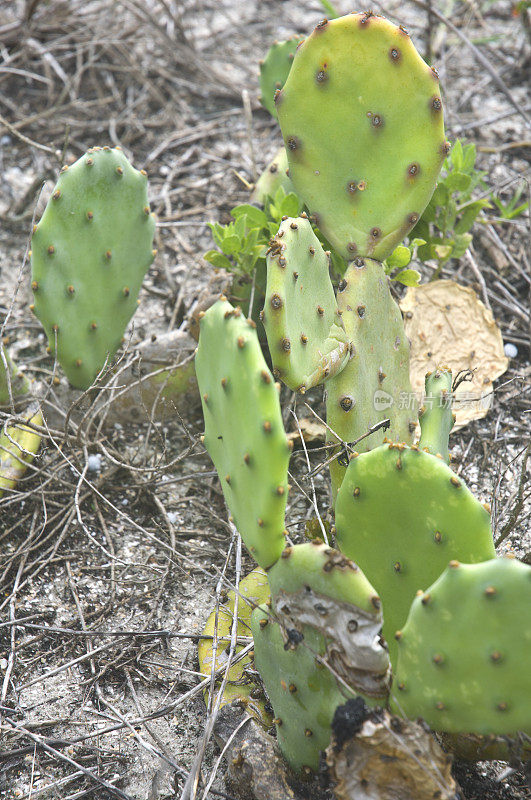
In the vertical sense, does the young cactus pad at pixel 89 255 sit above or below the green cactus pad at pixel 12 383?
above

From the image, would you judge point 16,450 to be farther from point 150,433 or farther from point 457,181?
point 457,181

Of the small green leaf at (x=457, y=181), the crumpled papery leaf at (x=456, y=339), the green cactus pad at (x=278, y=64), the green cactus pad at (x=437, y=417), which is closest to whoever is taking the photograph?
the green cactus pad at (x=437, y=417)

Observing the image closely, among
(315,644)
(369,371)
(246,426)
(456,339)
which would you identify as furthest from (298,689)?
(456,339)

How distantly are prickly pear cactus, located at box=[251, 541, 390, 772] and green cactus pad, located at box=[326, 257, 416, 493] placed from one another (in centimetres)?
45

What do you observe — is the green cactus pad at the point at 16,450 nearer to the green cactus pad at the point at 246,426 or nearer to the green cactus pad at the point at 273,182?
the green cactus pad at the point at 246,426

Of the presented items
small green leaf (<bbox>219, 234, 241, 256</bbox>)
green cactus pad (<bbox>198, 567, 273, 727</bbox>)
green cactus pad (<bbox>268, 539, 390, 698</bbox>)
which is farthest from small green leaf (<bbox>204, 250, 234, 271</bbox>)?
green cactus pad (<bbox>268, 539, 390, 698</bbox>)

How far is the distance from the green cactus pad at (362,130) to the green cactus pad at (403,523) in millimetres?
600

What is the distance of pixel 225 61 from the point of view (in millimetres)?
3252

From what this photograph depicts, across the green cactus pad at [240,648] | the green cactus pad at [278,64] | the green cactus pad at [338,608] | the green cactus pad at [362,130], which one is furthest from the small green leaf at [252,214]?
the green cactus pad at [338,608]

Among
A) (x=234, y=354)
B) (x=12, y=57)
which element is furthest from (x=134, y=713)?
(x=12, y=57)

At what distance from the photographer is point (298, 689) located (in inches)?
45.7

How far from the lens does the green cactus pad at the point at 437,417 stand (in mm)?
1429

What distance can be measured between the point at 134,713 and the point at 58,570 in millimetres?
418

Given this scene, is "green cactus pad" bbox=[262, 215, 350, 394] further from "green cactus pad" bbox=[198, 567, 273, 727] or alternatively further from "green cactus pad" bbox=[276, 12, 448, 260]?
"green cactus pad" bbox=[198, 567, 273, 727]
